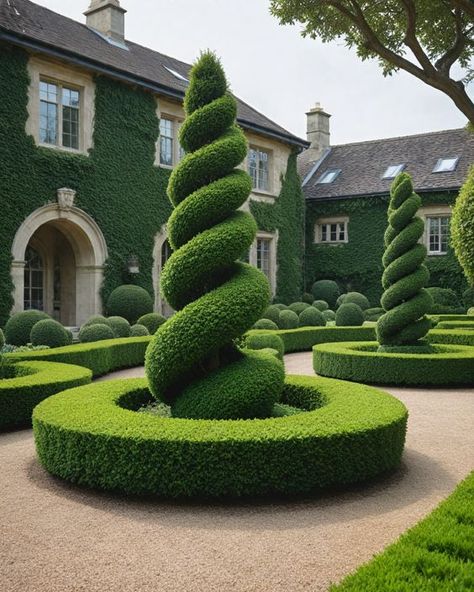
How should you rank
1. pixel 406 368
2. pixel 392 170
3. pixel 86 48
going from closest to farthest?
pixel 406 368
pixel 86 48
pixel 392 170

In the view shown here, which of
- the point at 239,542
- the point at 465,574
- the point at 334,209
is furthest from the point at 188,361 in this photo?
the point at 334,209

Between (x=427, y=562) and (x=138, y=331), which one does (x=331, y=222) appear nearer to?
(x=138, y=331)

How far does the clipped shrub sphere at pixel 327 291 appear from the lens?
26688 mm

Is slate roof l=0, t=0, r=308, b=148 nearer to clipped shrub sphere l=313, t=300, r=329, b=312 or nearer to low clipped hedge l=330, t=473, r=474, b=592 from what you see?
clipped shrub sphere l=313, t=300, r=329, b=312

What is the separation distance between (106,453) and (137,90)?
1640 cm

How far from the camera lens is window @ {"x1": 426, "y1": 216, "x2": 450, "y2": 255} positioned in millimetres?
25531

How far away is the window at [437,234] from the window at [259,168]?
7424mm

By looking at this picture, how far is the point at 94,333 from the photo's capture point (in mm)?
13727

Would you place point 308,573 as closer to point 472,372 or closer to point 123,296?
point 472,372

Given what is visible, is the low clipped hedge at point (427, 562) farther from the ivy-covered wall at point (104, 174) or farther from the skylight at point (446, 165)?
the skylight at point (446, 165)

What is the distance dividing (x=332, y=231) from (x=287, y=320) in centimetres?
1065

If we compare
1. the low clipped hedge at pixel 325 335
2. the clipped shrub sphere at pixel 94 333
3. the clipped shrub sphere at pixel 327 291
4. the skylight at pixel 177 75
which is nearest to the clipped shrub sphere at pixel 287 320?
the low clipped hedge at pixel 325 335

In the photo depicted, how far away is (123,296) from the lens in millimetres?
17578

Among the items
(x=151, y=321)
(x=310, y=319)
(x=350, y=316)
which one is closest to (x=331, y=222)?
(x=350, y=316)
